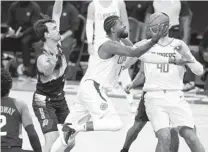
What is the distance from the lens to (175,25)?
11.5 m

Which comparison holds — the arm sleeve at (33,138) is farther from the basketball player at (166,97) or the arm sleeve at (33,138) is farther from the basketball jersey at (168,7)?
the basketball jersey at (168,7)

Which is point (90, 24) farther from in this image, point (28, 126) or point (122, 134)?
point (28, 126)

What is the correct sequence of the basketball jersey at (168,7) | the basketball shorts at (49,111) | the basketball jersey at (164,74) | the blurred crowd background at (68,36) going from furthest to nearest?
1. the blurred crowd background at (68,36)
2. the basketball jersey at (168,7)
3. the basketball shorts at (49,111)
4. the basketball jersey at (164,74)

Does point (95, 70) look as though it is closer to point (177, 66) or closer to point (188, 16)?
point (177, 66)

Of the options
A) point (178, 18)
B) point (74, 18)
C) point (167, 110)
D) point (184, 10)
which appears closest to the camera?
point (167, 110)

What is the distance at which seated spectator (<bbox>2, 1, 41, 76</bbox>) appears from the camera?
13523mm

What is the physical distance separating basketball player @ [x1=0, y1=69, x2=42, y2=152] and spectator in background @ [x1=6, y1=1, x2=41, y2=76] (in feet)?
26.3

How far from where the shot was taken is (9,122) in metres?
5.50

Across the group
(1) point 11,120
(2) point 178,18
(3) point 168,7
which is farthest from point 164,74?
(2) point 178,18

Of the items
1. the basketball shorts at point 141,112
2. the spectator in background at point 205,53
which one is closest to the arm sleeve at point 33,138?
the basketball shorts at point 141,112

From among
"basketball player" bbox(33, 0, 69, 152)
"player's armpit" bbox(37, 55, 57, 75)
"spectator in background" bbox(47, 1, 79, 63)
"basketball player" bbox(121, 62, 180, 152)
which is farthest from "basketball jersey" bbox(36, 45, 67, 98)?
"spectator in background" bbox(47, 1, 79, 63)

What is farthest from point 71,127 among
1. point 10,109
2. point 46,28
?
point 10,109

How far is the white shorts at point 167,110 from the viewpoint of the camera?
6.66 meters

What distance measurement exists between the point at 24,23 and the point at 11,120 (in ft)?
27.3
